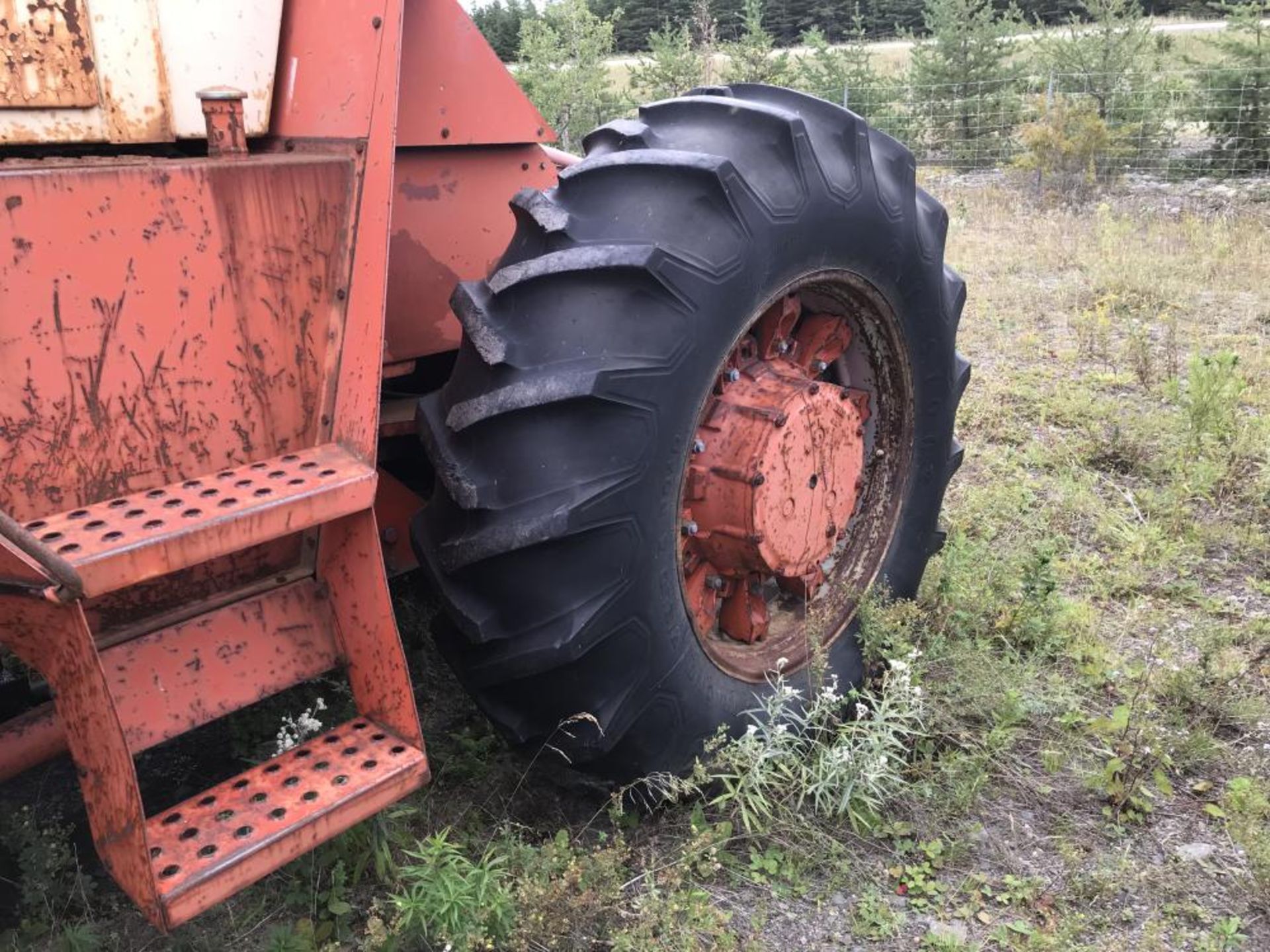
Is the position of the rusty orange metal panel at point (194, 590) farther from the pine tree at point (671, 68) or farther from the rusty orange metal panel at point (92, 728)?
the pine tree at point (671, 68)

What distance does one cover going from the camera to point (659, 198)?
2.30 meters

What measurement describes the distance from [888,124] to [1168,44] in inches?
166

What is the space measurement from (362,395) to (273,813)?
743 millimetres

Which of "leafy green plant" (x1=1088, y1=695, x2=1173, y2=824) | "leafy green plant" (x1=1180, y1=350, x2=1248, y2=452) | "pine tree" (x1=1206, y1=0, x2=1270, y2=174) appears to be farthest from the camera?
"pine tree" (x1=1206, y1=0, x2=1270, y2=174)

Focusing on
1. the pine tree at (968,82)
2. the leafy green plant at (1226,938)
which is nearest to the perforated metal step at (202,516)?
the leafy green plant at (1226,938)

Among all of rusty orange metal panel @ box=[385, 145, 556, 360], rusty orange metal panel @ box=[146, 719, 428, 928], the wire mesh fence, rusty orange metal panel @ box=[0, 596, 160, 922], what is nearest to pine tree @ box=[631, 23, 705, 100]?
the wire mesh fence

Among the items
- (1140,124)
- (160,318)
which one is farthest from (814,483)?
(1140,124)

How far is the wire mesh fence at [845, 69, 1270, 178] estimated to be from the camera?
12023 millimetres

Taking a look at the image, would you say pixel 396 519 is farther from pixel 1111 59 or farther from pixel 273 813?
pixel 1111 59

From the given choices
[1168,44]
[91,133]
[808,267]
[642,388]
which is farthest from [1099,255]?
[1168,44]

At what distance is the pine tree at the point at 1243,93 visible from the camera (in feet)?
38.2

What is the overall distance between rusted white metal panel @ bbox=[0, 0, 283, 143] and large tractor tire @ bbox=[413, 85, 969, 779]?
23.9 inches

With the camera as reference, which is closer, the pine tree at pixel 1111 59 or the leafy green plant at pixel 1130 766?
the leafy green plant at pixel 1130 766

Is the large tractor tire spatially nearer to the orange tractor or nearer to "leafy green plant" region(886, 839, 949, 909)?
the orange tractor
